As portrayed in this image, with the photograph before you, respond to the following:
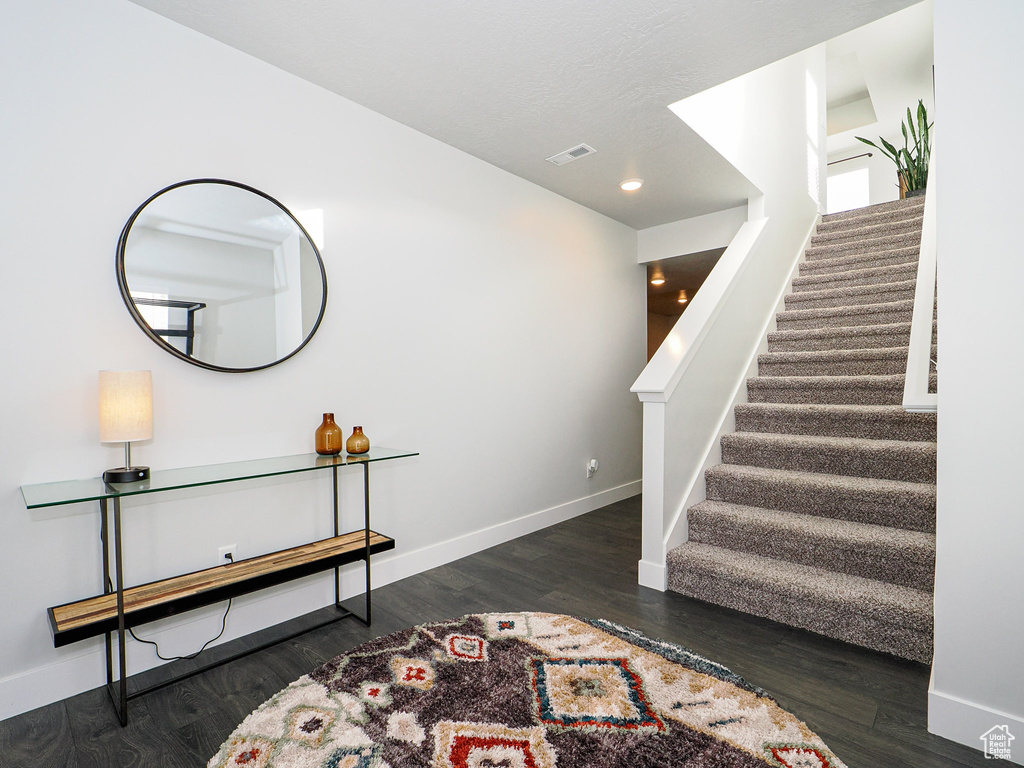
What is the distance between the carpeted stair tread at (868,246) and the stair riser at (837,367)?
1602 millimetres

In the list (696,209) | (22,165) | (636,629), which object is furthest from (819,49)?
(22,165)

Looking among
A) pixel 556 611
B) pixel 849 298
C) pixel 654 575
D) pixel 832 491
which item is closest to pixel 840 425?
pixel 832 491

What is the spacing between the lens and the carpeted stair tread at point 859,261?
166 inches

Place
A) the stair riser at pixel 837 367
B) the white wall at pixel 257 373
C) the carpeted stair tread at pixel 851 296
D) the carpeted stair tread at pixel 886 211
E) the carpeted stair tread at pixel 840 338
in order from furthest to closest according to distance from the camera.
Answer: the carpeted stair tread at pixel 886 211
the carpeted stair tread at pixel 851 296
the carpeted stair tread at pixel 840 338
the stair riser at pixel 837 367
the white wall at pixel 257 373

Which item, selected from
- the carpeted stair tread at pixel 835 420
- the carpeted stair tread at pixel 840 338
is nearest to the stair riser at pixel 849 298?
the carpeted stair tread at pixel 840 338

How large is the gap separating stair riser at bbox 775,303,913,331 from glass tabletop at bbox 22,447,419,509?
3.40 metres

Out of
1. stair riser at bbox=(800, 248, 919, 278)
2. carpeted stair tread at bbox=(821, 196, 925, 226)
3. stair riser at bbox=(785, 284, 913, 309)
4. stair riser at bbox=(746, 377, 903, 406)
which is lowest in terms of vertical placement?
stair riser at bbox=(746, 377, 903, 406)

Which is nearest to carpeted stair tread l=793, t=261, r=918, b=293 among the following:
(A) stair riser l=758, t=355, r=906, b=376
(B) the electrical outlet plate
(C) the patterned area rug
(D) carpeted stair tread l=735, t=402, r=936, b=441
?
(A) stair riser l=758, t=355, r=906, b=376

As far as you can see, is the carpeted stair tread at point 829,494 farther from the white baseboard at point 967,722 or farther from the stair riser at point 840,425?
the white baseboard at point 967,722

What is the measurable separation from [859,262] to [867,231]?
61 centimetres

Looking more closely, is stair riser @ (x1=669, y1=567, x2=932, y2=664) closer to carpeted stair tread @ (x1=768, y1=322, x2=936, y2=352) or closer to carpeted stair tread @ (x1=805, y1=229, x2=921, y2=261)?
carpeted stair tread @ (x1=768, y1=322, x2=936, y2=352)

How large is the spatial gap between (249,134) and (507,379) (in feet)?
6.34

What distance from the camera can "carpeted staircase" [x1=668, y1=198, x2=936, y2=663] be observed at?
2.15m

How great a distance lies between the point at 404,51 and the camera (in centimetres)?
212
